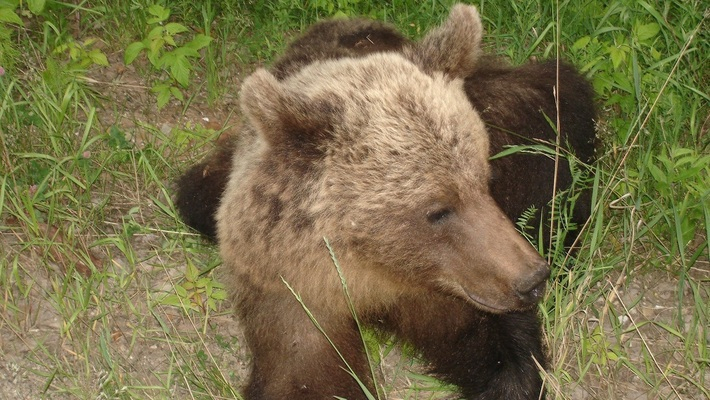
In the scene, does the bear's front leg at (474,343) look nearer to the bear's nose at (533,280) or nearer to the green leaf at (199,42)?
the bear's nose at (533,280)

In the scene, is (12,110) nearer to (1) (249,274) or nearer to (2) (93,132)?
(2) (93,132)

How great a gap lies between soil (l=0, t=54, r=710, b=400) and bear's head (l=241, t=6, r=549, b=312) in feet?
2.88

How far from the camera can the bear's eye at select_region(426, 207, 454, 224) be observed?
11.7 ft

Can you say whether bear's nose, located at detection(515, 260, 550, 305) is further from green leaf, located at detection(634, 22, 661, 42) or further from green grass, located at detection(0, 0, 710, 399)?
green leaf, located at detection(634, 22, 661, 42)

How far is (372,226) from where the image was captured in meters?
3.57

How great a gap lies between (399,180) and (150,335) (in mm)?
1858

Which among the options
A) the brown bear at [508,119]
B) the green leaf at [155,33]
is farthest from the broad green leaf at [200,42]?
the brown bear at [508,119]

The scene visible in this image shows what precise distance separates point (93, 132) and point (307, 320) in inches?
92.2

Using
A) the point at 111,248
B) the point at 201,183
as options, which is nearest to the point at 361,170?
the point at 201,183

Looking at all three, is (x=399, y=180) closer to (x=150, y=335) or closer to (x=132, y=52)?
(x=150, y=335)

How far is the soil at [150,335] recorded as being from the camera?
171 inches

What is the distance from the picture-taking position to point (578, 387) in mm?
4453

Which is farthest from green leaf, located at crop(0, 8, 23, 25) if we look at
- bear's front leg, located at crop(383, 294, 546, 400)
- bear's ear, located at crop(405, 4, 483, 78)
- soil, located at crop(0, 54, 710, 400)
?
bear's front leg, located at crop(383, 294, 546, 400)

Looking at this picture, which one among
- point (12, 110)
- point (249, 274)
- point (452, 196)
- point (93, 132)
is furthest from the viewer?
point (93, 132)
